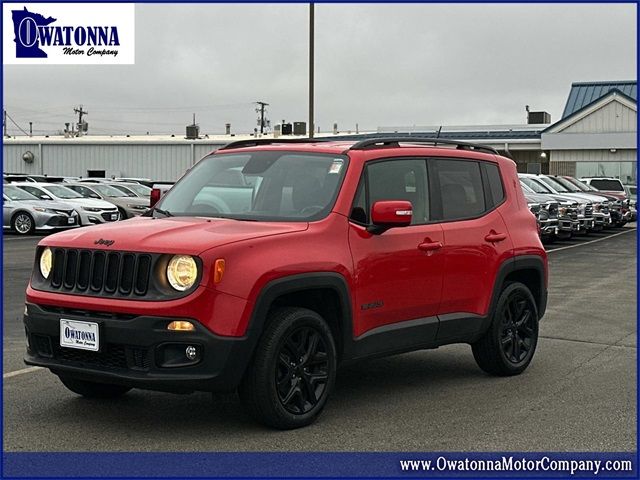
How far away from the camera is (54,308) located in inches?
235

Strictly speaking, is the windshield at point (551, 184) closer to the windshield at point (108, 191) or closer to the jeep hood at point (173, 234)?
the windshield at point (108, 191)

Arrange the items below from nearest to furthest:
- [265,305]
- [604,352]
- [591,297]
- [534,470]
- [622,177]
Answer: [534,470] < [265,305] < [604,352] < [591,297] < [622,177]

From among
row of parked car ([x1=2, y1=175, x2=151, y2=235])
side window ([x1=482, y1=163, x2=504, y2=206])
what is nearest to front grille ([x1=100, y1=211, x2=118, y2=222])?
row of parked car ([x1=2, y1=175, x2=151, y2=235])

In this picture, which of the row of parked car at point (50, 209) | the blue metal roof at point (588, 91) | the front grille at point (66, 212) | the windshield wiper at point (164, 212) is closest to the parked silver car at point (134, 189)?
the row of parked car at point (50, 209)

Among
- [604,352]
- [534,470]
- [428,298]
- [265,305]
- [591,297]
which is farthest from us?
[591,297]

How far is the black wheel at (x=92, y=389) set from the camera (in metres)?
6.68

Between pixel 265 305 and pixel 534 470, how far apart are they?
1796 millimetres

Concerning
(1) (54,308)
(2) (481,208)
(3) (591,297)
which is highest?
(2) (481,208)

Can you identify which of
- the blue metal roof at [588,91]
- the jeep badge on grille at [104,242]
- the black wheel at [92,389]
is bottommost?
the black wheel at [92,389]

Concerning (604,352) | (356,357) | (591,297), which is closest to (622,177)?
(591,297)

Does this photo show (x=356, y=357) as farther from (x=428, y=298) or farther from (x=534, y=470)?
(x=534, y=470)

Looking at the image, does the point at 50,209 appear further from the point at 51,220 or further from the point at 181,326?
the point at 181,326

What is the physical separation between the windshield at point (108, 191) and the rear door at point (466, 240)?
25.1m

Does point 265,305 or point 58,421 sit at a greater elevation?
point 265,305
